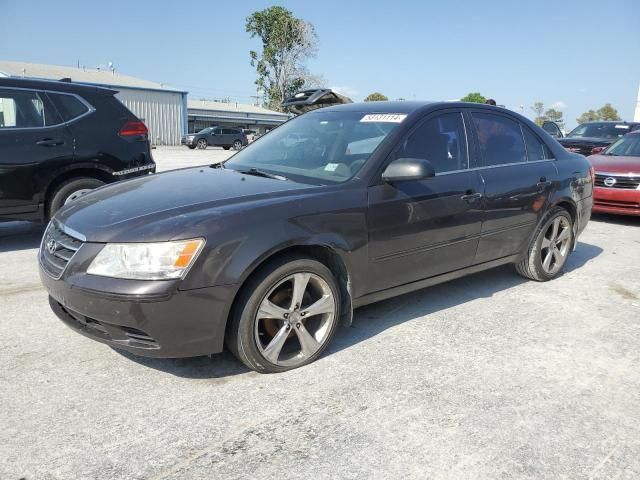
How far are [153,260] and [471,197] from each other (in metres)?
2.42

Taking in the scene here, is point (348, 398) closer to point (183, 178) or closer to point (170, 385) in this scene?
point (170, 385)

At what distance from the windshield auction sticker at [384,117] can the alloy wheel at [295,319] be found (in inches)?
54.1

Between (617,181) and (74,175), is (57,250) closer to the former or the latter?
(74,175)

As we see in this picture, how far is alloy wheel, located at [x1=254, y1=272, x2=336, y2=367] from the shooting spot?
2.96m

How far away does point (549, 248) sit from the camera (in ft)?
16.4

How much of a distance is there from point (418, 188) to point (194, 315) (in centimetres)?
176

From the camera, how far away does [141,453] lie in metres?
2.31

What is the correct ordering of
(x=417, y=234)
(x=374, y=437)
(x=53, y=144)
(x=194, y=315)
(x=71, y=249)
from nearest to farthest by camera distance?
1. (x=374, y=437)
2. (x=194, y=315)
3. (x=71, y=249)
4. (x=417, y=234)
5. (x=53, y=144)

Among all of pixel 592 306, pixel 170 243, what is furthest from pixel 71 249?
pixel 592 306

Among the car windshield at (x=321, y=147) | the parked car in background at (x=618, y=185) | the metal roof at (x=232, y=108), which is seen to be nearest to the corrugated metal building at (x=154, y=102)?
the metal roof at (x=232, y=108)

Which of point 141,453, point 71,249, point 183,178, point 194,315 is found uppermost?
point 183,178

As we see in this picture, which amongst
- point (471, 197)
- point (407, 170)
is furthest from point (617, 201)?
point (407, 170)

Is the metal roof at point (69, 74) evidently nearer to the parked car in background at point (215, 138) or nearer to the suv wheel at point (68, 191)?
the parked car in background at point (215, 138)

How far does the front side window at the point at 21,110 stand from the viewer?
5.50 m
